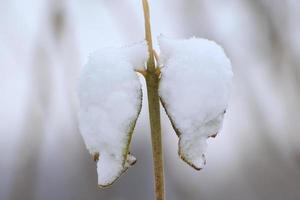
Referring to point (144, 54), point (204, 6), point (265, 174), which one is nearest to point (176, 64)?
point (144, 54)

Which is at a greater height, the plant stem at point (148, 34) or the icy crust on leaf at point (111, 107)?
the plant stem at point (148, 34)

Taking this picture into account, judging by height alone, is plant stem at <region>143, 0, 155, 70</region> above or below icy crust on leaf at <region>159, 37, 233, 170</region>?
above

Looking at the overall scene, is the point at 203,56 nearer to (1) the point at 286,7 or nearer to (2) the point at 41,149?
(2) the point at 41,149

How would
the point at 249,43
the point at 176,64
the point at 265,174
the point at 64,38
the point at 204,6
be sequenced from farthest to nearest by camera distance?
the point at 265,174
the point at 249,43
the point at 204,6
the point at 64,38
the point at 176,64
